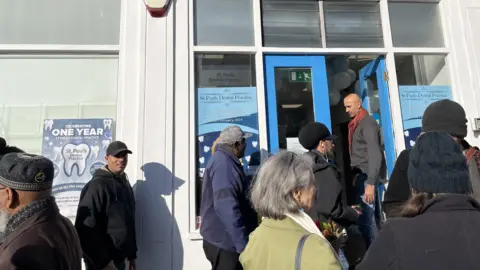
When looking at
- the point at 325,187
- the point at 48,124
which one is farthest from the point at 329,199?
the point at 48,124

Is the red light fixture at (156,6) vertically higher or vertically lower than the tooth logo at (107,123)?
higher

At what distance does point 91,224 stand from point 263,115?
2083 mm

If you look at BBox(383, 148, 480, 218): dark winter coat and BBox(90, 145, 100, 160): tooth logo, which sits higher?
BBox(90, 145, 100, 160): tooth logo

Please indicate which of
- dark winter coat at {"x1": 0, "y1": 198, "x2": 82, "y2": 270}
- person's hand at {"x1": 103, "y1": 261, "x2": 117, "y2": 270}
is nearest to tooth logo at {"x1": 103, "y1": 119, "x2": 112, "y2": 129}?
person's hand at {"x1": 103, "y1": 261, "x2": 117, "y2": 270}

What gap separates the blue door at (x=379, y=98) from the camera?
432cm

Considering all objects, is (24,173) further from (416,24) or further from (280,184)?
(416,24)

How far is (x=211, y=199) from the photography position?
2.86 metres

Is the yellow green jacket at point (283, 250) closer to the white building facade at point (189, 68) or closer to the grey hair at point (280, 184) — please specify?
the grey hair at point (280, 184)

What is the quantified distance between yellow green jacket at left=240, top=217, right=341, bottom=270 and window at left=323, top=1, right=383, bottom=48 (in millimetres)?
3372

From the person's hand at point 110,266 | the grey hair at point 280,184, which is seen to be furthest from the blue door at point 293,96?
the grey hair at point 280,184

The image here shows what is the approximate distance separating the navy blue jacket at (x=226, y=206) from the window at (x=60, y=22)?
2.26m

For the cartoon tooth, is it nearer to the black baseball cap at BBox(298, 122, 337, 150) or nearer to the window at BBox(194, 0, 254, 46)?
the window at BBox(194, 0, 254, 46)

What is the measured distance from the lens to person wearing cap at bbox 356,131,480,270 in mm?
1214

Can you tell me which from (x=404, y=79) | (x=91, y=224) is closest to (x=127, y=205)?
(x=91, y=224)
